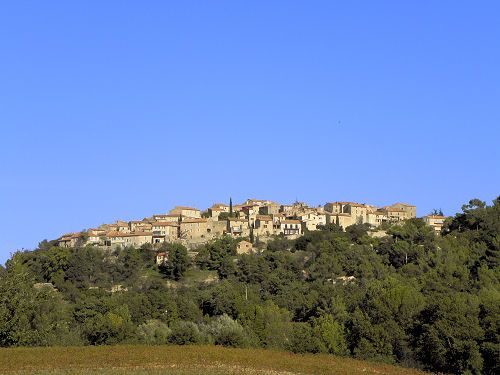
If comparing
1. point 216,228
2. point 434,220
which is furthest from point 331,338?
point 434,220

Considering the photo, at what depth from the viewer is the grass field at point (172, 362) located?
101 ft

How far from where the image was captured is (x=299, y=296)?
75.8 m

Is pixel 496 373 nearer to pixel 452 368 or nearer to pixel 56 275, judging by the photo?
pixel 452 368

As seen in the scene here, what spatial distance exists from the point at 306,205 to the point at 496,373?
10226 centimetres

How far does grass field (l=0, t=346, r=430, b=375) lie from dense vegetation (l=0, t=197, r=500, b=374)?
5.29 metres

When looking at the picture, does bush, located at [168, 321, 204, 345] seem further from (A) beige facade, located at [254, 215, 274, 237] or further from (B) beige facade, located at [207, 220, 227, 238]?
(B) beige facade, located at [207, 220, 227, 238]

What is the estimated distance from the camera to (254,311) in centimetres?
6494

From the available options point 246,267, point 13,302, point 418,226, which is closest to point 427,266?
point 246,267

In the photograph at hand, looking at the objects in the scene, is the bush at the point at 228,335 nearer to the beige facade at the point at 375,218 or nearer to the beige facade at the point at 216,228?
the beige facade at the point at 216,228

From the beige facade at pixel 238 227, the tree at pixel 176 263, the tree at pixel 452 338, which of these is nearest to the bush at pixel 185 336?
→ the tree at pixel 452 338

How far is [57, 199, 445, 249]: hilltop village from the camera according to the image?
119938 millimetres

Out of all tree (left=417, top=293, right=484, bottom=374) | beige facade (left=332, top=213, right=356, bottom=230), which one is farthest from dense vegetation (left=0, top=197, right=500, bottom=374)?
beige facade (left=332, top=213, right=356, bottom=230)

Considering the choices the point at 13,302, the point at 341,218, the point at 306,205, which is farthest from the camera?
the point at 306,205

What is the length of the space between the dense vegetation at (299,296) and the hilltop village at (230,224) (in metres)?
6.45
